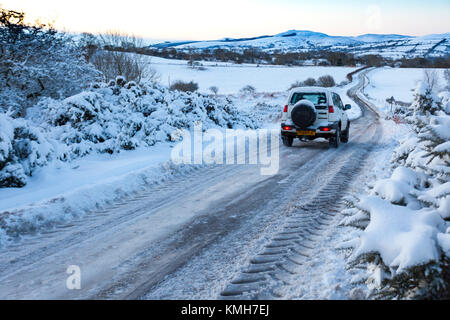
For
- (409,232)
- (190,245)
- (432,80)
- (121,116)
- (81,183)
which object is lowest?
(190,245)

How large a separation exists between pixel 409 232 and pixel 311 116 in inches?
362

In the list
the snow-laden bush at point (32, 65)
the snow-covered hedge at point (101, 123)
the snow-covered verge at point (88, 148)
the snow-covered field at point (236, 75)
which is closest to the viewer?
the snow-covered verge at point (88, 148)

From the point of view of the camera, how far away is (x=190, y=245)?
4.51m

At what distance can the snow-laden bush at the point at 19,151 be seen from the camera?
6.96m

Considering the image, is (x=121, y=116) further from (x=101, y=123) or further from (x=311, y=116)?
(x=311, y=116)

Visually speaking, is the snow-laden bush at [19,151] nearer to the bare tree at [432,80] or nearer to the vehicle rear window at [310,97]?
the vehicle rear window at [310,97]

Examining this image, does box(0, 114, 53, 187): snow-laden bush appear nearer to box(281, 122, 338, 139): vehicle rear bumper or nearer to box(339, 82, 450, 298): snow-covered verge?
box(339, 82, 450, 298): snow-covered verge

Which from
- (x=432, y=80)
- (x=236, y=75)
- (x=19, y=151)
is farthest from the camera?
(x=236, y=75)

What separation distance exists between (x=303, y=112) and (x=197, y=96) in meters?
6.65

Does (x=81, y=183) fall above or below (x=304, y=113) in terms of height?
below

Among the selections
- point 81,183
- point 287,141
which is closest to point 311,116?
point 287,141

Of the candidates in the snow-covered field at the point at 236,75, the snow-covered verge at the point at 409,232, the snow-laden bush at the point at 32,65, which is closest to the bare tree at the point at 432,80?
the snow-covered field at the point at 236,75

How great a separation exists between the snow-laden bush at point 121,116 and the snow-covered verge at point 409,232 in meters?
7.64

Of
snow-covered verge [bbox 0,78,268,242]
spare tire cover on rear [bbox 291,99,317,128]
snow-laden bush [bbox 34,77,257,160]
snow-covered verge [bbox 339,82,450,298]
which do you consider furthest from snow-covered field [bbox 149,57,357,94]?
snow-covered verge [bbox 339,82,450,298]
